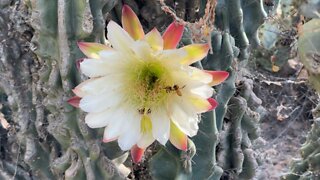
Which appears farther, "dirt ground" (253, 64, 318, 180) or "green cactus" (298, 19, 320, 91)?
"dirt ground" (253, 64, 318, 180)

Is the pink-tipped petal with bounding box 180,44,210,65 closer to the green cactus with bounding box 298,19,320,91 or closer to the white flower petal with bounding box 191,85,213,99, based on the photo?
the white flower petal with bounding box 191,85,213,99

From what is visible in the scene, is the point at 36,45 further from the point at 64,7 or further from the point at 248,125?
the point at 248,125

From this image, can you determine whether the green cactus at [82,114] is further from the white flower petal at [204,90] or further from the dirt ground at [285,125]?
the dirt ground at [285,125]

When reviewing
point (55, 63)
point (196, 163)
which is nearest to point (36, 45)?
point (55, 63)

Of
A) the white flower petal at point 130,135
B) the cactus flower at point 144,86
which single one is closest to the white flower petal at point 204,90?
the cactus flower at point 144,86

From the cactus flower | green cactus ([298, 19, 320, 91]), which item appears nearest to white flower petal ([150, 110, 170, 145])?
the cactus flower

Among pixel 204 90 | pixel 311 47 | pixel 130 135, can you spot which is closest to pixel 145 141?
pixel 130 135

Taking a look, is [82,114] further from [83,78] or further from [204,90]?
[204,90]
